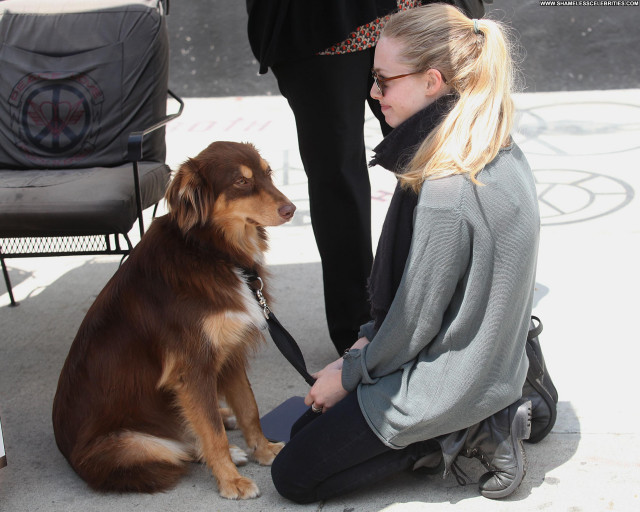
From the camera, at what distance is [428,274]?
220 centimetres

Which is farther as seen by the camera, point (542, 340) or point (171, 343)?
point (542, 340)

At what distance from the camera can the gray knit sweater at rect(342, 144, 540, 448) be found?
216 centimetres

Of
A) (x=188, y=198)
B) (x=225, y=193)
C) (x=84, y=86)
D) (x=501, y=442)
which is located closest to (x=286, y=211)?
(x=225, y=193)

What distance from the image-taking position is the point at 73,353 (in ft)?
8.94

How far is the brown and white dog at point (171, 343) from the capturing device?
260 centimetres

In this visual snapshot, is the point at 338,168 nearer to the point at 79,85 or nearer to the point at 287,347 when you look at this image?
the point at 287,347

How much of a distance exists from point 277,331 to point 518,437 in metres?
0.94

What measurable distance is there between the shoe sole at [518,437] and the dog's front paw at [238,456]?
37.0 inches

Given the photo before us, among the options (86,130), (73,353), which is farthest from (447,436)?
(86,130)

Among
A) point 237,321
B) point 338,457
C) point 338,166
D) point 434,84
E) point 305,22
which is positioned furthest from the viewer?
point 338,166

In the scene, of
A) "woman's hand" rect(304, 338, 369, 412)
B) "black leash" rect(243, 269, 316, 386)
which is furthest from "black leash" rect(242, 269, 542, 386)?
"woman's hand" rect(304, 338, 369, 412)

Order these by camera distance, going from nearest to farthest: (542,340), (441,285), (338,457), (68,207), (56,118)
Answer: (441,285) < (338,457) < (68,207) < (542,340) < (56,118)

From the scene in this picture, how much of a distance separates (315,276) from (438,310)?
241 cm

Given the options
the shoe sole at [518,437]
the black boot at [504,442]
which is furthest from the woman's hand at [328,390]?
the shoe sole at [518,437]
